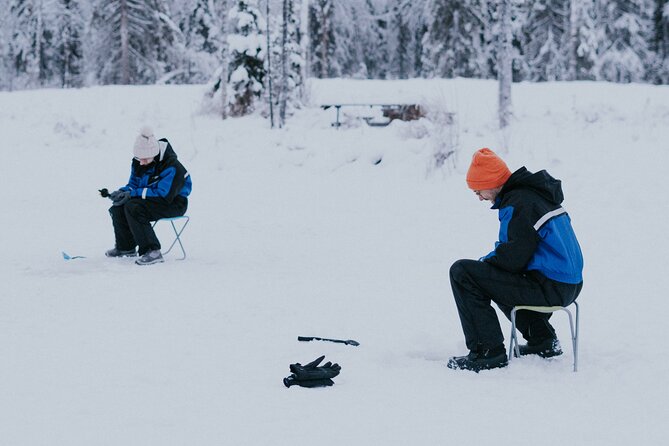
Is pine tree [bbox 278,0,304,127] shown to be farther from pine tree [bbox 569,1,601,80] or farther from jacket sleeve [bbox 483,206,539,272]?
jacket sleeve [bbox 483,206,539,272]

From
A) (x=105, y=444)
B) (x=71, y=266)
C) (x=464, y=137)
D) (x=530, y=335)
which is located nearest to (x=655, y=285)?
(x=530, y=335)

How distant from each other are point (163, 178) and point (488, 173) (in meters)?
4.28

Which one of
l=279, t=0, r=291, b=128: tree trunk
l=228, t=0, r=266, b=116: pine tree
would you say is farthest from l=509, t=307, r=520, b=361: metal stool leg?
l=228, t=0, r=266, b=116: pine tree

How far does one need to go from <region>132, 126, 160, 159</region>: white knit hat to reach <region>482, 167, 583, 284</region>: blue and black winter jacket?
4.34 metres

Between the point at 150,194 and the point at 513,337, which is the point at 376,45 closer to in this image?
the point at 150,194

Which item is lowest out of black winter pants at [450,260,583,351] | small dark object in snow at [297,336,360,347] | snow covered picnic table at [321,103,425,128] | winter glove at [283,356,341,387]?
small dark object in snow at [297,336,360,347]

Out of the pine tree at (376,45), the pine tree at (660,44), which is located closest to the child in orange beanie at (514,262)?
the pine tree at (660,44)

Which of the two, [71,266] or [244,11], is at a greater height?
[244,11]

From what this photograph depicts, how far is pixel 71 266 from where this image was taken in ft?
25.3

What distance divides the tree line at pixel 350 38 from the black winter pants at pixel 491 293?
20457 millimetres

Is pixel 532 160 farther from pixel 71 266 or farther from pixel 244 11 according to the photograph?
pixel 244 11

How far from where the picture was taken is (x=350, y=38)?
39.7 metres

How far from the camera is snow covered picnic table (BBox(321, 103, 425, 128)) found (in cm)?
1906

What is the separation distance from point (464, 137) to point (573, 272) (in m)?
10.6
